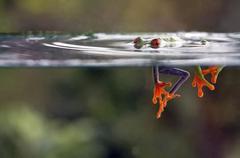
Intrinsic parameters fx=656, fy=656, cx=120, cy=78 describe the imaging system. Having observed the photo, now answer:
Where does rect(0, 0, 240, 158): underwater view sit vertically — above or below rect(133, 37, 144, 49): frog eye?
below

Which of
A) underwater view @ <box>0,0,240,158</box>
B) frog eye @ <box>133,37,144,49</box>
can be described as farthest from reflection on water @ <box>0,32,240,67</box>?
underwater view @ <box>0,0,240,158</box>

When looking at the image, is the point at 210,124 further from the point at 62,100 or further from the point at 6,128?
the point at 6,128

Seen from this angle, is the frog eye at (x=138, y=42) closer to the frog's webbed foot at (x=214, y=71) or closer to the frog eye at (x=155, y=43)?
the frog eye at (x=155, y=43)

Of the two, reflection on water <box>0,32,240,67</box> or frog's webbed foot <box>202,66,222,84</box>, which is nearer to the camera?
reflection on water <box>0,32,240,67</box>

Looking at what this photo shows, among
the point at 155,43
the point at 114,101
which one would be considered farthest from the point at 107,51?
the point at 114,101

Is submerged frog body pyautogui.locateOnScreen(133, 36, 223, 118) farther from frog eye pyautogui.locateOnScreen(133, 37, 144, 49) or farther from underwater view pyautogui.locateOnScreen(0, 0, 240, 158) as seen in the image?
underwater view pyautogui.locateOnScreen(0, 0, 240, 158)

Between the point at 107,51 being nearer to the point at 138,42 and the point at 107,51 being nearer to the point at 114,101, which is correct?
the point at 138,42

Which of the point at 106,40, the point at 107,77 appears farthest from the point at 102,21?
the point at 106,40

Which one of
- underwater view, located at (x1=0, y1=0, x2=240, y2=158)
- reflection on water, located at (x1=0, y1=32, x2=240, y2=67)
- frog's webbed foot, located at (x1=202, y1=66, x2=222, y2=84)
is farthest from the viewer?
underwater view, located at (x1=0, y1=0, x2=240, y2=158)
